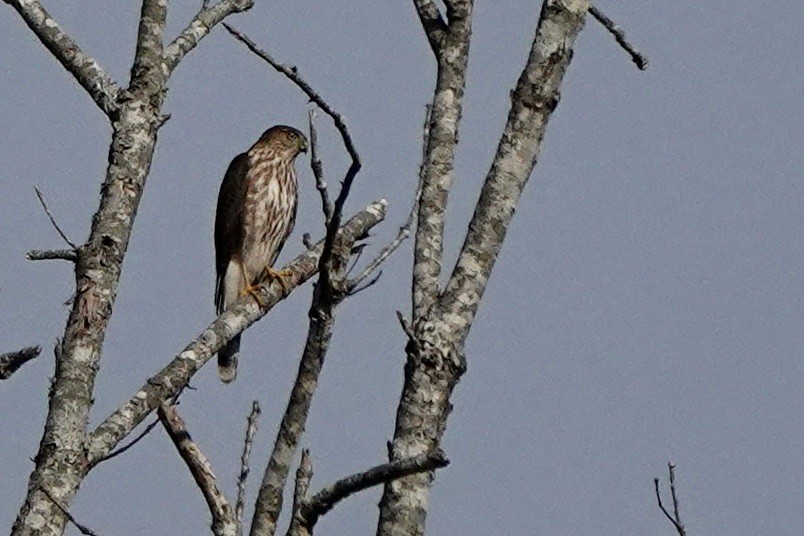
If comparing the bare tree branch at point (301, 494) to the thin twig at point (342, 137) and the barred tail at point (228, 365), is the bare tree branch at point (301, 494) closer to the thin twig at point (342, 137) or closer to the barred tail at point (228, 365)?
the thin twig at point (342, 137)

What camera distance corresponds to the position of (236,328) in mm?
7477

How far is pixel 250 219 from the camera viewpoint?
39.8 ft

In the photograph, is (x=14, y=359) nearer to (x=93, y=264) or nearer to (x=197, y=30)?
(x=93, y=264)

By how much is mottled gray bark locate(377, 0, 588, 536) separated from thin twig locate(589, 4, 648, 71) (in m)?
0.54

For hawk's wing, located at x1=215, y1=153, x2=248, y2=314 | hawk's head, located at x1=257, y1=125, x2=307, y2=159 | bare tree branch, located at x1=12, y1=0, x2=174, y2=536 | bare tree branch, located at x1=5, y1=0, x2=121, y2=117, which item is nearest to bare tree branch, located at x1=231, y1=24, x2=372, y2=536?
bare tree branch, located at x1=12, y1=0, x2=174, y2=536

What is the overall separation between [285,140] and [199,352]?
6.41 meters

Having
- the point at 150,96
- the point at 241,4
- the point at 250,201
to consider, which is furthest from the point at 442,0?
the point at 250,201

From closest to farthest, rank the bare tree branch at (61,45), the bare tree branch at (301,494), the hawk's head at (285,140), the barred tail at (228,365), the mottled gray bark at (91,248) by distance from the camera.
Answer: the bare tree branch at (301,494)
the mottled gray bark at (91,248)
the bare tree branch at (61,45)
the barred tail at (228,365)
the hawk's head at (285,140)

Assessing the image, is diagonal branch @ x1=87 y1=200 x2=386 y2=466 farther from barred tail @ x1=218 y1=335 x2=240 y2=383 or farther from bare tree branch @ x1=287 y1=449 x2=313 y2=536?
barred tail @ x1=218 y1=335 x2=240 y2=383

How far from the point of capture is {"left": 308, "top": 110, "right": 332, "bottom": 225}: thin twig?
14.9 ft

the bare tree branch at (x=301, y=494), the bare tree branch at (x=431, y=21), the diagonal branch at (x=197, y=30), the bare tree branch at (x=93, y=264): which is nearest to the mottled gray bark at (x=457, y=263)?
the bare tree branch at (x=301, y=494)

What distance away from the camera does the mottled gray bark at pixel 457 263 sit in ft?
14.5

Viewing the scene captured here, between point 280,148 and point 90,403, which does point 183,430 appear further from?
point 280,148

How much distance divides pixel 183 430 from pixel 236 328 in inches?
62.0
